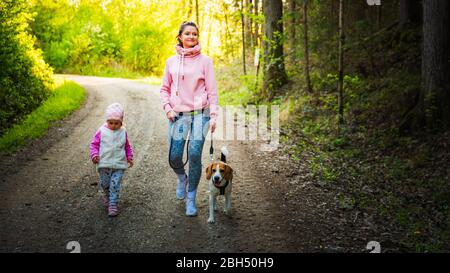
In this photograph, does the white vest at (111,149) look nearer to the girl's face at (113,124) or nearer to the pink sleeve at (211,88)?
the girl's face at (113,124)

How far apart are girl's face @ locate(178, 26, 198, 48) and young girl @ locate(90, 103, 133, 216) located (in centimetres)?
128

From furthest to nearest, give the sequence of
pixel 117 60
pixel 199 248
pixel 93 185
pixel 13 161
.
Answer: pixel 117 60
pixel 13 161
pixel 93 185
pixel 199 248

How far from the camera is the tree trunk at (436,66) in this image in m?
8.38

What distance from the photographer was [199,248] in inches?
197

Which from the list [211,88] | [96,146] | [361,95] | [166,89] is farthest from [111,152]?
[361,95]

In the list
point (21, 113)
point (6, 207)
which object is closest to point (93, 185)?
point (6, 207)

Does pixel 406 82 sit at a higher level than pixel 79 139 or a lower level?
higher

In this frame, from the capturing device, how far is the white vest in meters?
5.91

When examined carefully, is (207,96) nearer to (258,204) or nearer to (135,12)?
(258,204)

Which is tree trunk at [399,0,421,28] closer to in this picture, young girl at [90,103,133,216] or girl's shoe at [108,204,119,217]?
young girl at [90,103,133,216]

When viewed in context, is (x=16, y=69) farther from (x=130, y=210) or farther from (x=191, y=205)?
(x=191, y=205)

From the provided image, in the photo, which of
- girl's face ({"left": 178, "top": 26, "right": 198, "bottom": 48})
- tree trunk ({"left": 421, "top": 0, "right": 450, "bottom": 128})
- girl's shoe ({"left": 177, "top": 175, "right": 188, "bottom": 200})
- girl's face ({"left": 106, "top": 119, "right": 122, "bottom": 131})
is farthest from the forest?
girl's face ({"left": 106, "top": 119, "right": 122, "bottom": 131})
